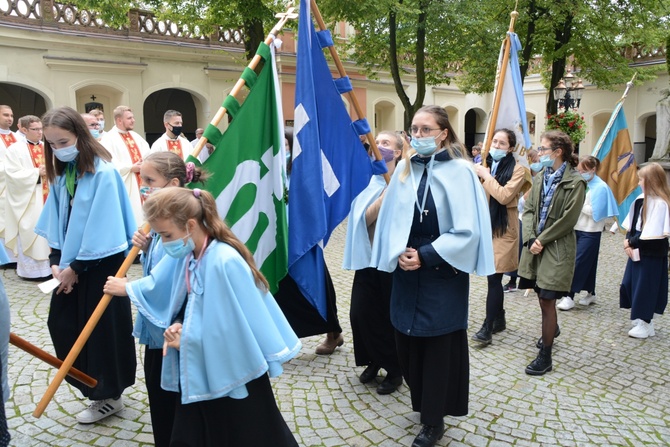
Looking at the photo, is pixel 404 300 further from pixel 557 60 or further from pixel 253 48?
pixel 557 60

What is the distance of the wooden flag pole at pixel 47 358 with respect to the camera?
2.90m

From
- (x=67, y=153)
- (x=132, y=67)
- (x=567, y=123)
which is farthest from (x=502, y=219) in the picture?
(x=132, y=67)

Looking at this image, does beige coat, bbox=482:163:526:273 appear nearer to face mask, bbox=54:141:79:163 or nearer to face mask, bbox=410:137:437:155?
face mask, bbox=410:137:437:155

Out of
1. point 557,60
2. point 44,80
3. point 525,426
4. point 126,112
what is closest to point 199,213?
point 525,426

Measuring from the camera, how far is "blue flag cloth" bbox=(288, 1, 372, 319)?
163 inches

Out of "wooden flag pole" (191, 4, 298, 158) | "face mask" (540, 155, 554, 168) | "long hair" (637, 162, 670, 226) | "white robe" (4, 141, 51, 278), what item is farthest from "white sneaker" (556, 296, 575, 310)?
"white robe" (4, 141, 51, 278)

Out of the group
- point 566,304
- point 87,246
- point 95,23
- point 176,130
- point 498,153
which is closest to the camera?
point 87,246

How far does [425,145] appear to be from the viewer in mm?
3414

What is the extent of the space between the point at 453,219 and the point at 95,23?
626 inches

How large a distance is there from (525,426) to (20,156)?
7.39m

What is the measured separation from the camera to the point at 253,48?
14.4m

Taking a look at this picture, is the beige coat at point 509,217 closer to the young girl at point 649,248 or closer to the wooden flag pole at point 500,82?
the wooden flag pole at point 500,82

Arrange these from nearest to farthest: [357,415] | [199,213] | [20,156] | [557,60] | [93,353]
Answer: [199,213], [93,353], [357,415], [20,156], [557,60]

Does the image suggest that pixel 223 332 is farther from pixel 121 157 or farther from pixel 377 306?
pixel 121 157
